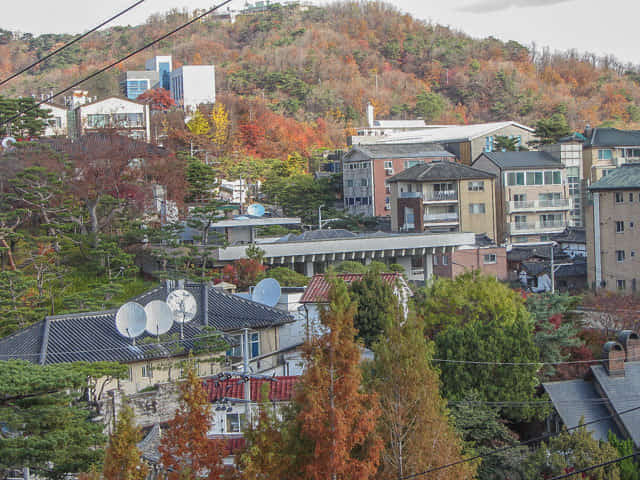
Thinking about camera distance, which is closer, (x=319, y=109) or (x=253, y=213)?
(x=253, y=213)

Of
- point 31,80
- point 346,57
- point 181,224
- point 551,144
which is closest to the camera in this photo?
point 181,224

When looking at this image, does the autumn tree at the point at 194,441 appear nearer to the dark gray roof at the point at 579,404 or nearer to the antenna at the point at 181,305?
the dark gray roof at the point at 579,404

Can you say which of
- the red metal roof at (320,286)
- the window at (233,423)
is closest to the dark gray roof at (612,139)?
A: the red metal roof at (320,286)

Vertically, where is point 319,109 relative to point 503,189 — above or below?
above

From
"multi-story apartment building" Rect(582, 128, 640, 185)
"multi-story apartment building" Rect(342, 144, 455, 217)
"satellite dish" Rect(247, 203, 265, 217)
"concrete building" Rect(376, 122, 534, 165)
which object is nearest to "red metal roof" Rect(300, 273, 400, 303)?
"satellite dish" Rect(247, 203, 265, 217)

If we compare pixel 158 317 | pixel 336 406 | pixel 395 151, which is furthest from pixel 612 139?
pixel 336 406

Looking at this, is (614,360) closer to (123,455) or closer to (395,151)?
(123,455)

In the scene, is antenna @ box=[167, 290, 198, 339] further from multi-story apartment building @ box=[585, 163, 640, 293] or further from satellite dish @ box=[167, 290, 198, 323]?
multi-story apartment building @ box=[585, 163, 640, 293]

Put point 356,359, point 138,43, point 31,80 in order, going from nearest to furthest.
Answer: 1. point 356,359
2. point 31,80
3. point 138,43

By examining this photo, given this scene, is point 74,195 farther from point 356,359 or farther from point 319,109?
point 319,109

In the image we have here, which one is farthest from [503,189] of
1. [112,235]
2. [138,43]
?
[138,43]
